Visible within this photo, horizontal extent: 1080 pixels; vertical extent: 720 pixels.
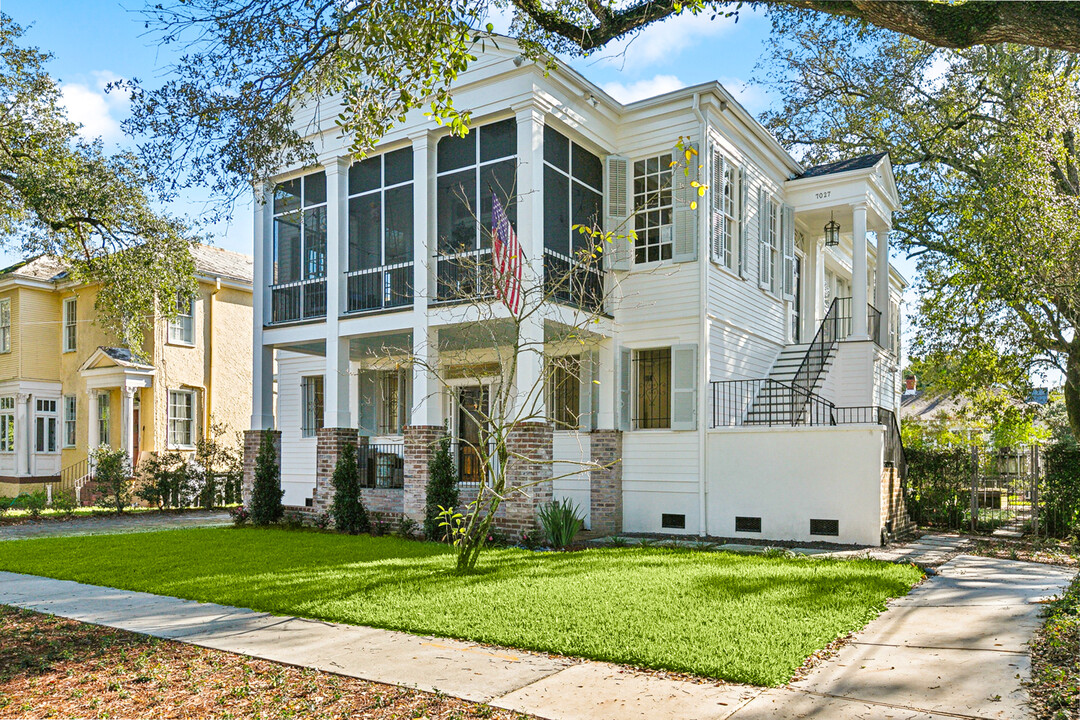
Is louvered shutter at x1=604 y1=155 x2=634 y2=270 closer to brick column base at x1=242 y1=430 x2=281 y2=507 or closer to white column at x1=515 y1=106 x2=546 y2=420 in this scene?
white column at x1=515 y1=106 x2=546 y2=420

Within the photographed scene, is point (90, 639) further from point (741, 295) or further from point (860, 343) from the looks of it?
point (860, 343)

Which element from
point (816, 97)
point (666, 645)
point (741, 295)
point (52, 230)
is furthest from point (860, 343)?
point (52, 230)

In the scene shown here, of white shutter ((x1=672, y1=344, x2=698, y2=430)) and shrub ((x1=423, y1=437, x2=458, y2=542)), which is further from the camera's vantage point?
white shutter ((x1=672, y1=344, x2=698, y2=430))

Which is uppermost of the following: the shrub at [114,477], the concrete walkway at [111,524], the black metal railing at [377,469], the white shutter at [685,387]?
the white shutter at [685,387]

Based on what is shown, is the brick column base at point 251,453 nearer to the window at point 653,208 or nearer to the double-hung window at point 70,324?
the window at point 653,208

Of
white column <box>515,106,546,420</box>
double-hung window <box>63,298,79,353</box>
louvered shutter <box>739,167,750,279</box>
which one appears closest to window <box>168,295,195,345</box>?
double-hung window <box>63,298,79,353</box>

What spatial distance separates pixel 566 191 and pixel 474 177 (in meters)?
1.59

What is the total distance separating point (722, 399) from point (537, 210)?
15.3 feet

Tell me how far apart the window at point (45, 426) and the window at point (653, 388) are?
1863 cm

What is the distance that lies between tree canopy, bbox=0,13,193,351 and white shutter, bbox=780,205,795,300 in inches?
475

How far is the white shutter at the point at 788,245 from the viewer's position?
17.2 metres

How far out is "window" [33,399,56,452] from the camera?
24141 millimetres

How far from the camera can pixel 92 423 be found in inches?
916

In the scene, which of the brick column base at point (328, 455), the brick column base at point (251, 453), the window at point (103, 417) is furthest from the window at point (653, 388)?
the window at point (103, 417)
